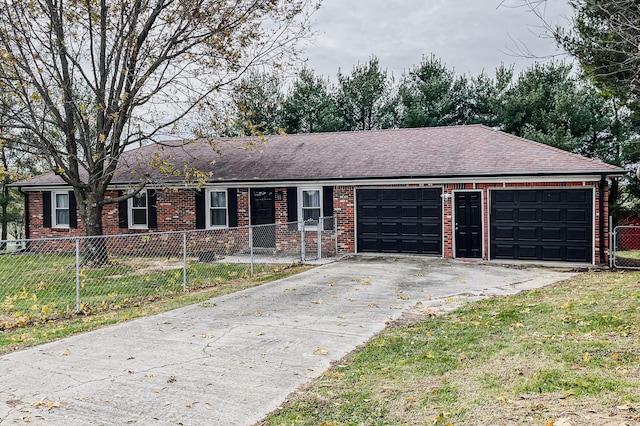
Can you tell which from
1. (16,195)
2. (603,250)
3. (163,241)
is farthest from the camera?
(16,195)

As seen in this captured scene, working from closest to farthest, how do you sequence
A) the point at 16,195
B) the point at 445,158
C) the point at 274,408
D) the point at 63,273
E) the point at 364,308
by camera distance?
the point at 274,408 < the point at 364,308 < the point at 63,273 < the point at 445,158 < the point at 16,195

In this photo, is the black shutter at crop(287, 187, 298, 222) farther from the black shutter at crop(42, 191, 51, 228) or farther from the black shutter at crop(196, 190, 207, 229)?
the black shutter at crop(42, 191, 51, 228)

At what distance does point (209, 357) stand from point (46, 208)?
17.8 metres

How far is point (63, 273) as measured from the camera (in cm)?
1282

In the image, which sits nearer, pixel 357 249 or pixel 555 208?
pixel 555 208

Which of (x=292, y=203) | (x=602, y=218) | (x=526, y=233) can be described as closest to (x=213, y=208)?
(x=292, y=203)

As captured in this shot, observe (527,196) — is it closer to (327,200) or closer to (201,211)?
(327,200)

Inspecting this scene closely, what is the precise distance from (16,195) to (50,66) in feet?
59.3

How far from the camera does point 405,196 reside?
16.3 metres

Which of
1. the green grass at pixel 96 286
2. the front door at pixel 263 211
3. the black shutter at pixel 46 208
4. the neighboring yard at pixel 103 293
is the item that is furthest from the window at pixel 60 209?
the front door at pixel 263 211

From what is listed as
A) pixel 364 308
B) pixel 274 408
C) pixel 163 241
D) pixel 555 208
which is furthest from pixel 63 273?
pixel 555 208

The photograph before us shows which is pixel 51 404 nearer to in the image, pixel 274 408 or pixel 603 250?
pixel 274 408

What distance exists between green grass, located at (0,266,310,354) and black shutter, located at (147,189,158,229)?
28.0 feet

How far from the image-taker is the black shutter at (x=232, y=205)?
728 inches
